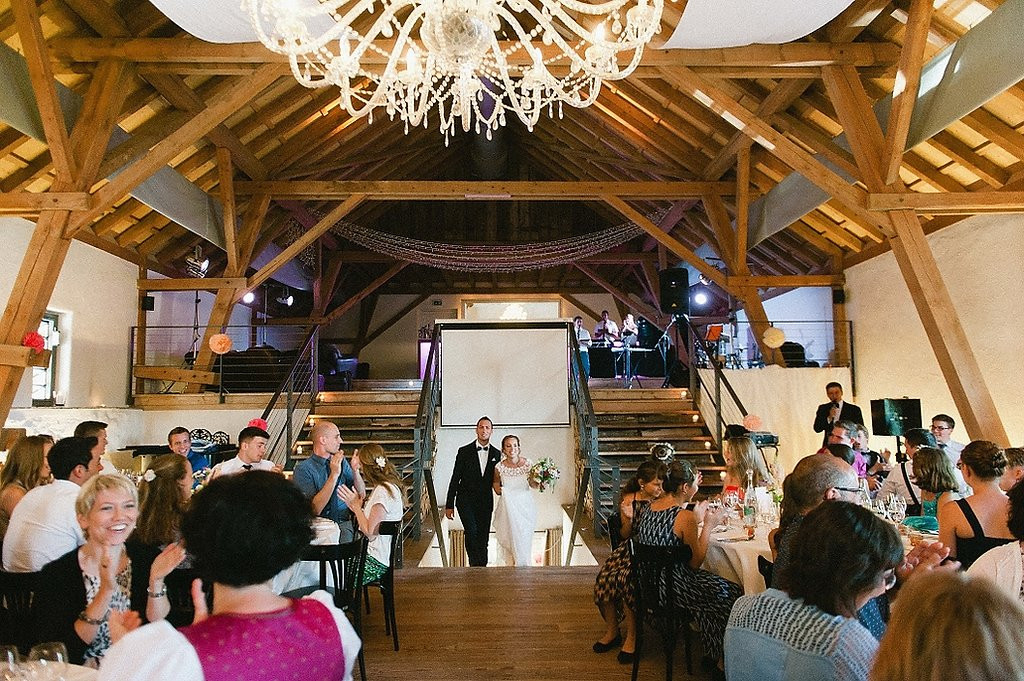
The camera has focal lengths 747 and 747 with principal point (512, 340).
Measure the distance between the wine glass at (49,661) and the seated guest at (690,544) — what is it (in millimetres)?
2710

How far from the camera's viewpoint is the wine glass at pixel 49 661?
1863 millimetres

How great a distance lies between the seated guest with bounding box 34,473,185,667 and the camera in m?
2.39

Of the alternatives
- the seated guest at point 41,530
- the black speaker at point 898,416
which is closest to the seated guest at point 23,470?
the seated guest at point 41,530

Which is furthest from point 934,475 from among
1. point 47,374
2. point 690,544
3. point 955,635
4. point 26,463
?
point 47,374

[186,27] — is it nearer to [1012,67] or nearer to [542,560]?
[1012,67]

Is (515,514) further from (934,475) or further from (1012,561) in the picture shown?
(1012,561)

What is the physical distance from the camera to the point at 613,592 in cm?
423

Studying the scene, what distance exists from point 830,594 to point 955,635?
0.86 meters

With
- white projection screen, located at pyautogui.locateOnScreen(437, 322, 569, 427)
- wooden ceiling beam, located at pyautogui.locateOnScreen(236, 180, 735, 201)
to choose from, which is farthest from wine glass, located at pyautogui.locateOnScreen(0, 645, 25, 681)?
wooden ceiling beam, located at pyautogui.locateOnScreen(236, 180, 735, 201)

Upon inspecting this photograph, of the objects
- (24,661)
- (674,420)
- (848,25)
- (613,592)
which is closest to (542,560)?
(674,420)

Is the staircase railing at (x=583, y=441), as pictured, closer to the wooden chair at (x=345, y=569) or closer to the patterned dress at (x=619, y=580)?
the patterned dress at (x=619, y=580)

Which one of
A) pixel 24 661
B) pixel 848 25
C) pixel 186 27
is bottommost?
pixel 24 661

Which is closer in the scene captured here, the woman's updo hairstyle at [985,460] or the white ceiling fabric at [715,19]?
the woman's updo hairstyle at [985,460]

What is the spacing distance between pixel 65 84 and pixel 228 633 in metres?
7.92
